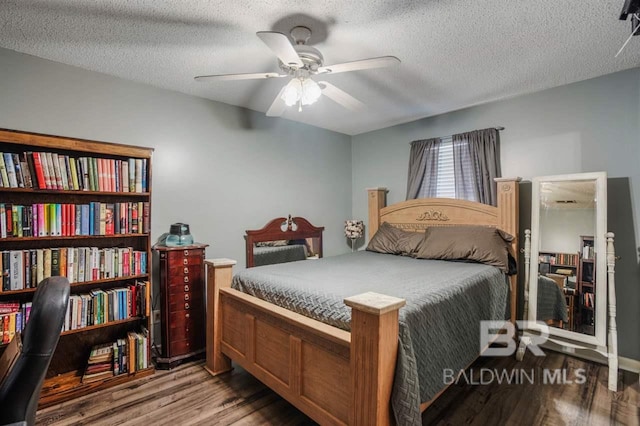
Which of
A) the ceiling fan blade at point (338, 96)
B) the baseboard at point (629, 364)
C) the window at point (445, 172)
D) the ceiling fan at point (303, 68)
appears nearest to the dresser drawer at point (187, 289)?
the ceiling fan at point (303, 68)

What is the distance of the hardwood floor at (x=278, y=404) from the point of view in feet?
6.28

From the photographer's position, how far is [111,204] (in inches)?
95.4

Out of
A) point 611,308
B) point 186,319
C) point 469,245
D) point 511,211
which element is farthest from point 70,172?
point 611,308

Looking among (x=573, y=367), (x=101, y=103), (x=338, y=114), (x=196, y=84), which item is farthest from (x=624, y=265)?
(x=101, y=103)

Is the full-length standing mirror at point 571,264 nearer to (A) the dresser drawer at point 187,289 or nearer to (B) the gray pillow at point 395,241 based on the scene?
(B) the gray pillow at point 395,241

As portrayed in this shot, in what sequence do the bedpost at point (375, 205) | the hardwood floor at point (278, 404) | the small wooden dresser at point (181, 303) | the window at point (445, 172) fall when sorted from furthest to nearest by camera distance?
the bedpost at point (375, 205) → the window at point (445, 172) → the small wooden dresser at point (181, 303) → the hardwood floor at point (278, 404)

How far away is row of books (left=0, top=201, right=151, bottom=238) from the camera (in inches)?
80.0

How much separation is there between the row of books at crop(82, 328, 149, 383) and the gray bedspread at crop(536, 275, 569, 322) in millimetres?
3440

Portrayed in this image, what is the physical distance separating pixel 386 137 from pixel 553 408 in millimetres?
3337

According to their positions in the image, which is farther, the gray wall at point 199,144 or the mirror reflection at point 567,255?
the mirror reflection at point 567,255

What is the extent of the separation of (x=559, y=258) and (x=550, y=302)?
1.33 feet

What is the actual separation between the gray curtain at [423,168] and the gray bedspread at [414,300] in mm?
1234

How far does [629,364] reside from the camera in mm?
2520

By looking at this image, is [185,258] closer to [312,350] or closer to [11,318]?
[11,318]
